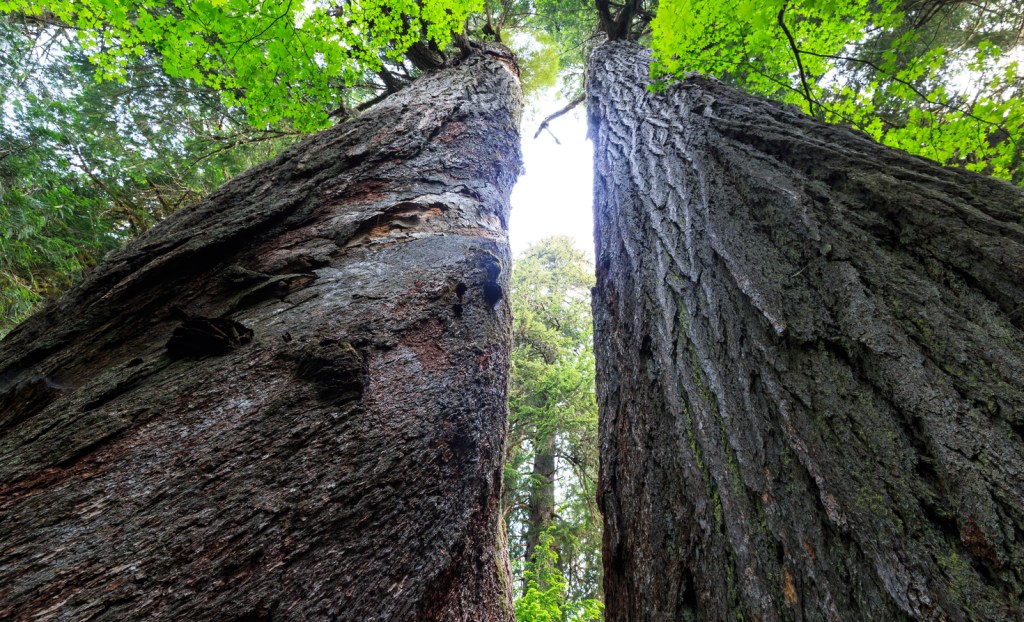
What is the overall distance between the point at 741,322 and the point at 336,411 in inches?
49.3

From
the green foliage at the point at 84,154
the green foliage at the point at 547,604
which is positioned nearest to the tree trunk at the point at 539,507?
the green foliage at the point at 547,604

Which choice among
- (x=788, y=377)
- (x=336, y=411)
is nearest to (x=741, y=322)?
(x=788, y=377)

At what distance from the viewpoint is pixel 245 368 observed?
3.88 feet

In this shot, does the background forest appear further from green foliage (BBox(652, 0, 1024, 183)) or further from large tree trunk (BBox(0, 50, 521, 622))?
large tree trunk (BBox(0, 50, 521, 622))

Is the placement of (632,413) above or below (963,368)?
below

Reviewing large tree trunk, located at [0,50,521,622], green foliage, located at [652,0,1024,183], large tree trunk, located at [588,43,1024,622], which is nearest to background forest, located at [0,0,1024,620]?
green foliage, located at [652,0,1024,183]

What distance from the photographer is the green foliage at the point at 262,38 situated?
3.47m

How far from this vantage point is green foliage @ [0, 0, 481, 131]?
3.47 metres

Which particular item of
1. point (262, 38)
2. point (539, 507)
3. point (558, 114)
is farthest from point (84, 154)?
point (539, 507)

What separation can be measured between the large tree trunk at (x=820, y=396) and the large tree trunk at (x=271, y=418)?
0.60m

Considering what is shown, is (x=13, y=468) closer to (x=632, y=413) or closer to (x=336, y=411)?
(x=336, y=411)

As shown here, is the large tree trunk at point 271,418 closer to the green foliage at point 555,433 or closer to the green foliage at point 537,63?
the green foliage at point 555,433

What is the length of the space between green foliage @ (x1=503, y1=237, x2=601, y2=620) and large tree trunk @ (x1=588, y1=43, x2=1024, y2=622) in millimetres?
3658

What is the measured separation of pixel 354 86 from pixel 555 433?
19.3ft
